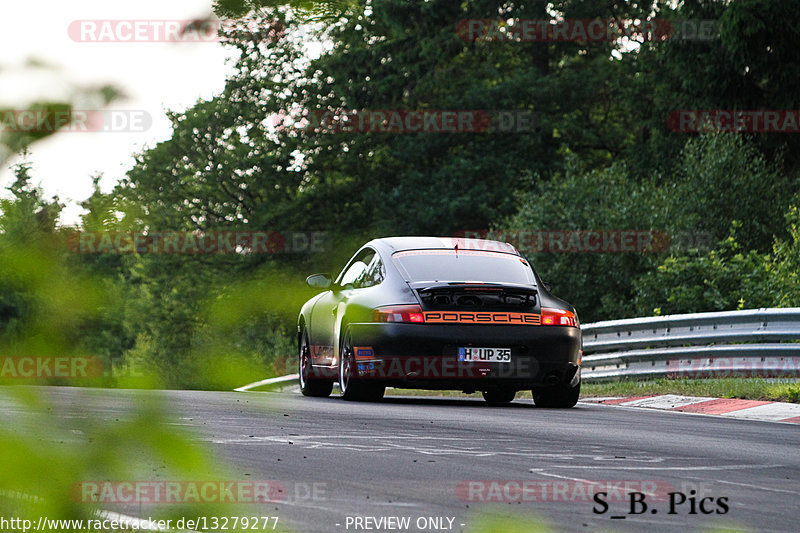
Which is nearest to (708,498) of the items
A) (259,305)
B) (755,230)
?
(259,305)

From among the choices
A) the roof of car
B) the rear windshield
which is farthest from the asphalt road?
the roof of car

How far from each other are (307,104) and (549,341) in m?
28.9

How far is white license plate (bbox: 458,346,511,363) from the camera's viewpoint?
12023 millimetres

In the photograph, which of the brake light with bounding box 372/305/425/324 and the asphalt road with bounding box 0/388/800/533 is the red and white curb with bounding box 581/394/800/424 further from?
the brake light with bounding box 372/305/425/324

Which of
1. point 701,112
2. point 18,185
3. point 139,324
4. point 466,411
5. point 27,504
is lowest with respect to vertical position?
point 466,411

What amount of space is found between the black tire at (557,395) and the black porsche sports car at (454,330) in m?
0.01

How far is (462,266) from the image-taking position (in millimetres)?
12867

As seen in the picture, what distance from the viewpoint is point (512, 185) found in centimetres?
4075

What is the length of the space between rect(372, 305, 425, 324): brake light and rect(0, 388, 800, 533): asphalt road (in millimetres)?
990

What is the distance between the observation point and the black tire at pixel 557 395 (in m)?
12.9

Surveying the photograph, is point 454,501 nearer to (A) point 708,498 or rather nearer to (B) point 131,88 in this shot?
(A) point 708,498
